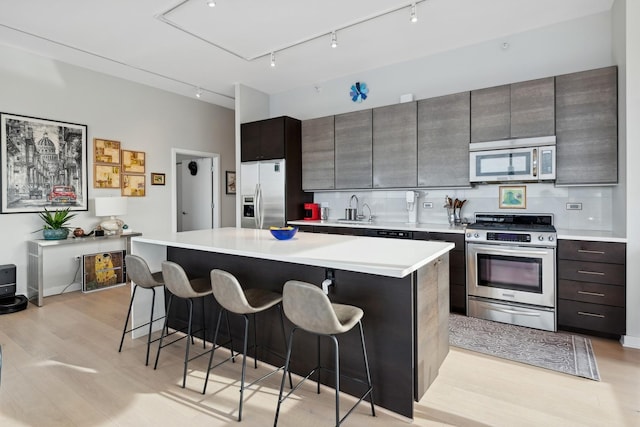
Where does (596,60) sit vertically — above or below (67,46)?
below

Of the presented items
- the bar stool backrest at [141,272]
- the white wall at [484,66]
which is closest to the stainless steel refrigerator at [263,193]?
the white wall at [484,66]

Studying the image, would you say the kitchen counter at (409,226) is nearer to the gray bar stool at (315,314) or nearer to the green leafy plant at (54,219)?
the gray bar stool at (315,314)

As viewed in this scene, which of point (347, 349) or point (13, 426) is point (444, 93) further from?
point (13, 426)

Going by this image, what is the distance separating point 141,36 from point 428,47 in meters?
3.29

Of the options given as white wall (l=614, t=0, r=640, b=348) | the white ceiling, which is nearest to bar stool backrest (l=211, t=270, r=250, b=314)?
the white ceiling

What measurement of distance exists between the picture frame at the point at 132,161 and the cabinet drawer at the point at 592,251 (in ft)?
17.9

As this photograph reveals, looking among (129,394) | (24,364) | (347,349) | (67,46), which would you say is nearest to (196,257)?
(129,394)

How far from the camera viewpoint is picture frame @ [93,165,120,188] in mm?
4805

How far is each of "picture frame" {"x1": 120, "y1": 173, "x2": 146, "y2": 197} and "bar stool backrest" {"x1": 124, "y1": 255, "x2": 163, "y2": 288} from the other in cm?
288

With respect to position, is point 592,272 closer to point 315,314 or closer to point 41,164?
point 315,314

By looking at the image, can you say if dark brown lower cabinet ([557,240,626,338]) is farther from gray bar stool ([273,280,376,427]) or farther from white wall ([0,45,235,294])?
white wall ([0,45,235,294])

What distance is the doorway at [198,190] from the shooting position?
6.53m

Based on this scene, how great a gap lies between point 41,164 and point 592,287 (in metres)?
6.06

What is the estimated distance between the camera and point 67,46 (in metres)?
4.04
